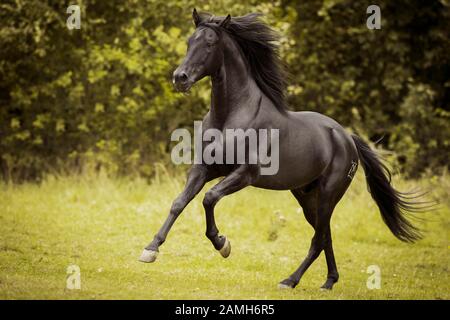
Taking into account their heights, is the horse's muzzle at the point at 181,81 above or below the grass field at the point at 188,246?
above

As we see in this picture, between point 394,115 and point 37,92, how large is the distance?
25.9ft

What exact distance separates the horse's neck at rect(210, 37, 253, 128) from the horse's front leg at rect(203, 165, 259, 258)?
477mm

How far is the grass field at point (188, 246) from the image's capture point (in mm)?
6477

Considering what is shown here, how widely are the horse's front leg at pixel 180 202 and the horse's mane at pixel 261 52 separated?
3.44 feet

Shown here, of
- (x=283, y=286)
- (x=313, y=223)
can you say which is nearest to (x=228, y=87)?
(x=313, y=223)

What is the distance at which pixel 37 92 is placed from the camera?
1431 cm

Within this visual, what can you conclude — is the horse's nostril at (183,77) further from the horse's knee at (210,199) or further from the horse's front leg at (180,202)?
the horse's knee at (210,199)

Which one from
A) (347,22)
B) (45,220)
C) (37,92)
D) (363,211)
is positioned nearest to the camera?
(45,220)

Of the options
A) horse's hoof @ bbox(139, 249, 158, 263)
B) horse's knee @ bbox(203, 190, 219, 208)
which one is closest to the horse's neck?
horse's knee @ bbox(203, 190, 219, 208)

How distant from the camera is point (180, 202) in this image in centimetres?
591

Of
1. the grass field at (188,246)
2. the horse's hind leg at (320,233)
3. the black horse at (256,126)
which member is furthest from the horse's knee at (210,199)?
the horse's hind leg at (320,233)

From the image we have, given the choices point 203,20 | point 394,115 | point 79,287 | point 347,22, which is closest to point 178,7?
point 347,22

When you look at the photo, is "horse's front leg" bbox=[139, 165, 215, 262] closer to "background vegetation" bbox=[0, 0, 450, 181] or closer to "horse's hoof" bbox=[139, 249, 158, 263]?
"horse's hoof" bbox=[139, 249, 158, 263]
